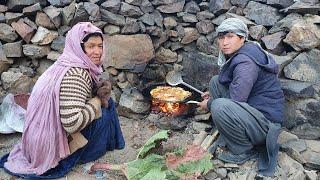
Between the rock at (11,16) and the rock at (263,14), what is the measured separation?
321 centimetres

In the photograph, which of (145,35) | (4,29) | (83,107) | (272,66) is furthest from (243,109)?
(4,29)

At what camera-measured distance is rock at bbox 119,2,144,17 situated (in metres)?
5.50

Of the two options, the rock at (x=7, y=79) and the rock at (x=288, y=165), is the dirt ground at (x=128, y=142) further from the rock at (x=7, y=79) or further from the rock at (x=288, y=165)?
the rock at (x=288, y=165)

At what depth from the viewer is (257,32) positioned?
197 inches

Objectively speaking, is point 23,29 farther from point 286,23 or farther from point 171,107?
point 286,23

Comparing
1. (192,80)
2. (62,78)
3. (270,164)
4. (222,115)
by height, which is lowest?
(192,80)

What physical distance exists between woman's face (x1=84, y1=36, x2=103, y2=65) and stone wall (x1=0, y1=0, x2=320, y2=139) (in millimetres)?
1763

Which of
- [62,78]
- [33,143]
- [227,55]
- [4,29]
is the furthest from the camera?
[4,29]

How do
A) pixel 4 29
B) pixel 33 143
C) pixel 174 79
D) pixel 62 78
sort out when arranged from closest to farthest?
1. pixel 62 78
2. pixel 33 143
3. pixel 4 29
4. pixel 174 79

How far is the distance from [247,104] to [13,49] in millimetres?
3398

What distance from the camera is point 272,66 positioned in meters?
3.80

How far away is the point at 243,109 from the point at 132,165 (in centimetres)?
122

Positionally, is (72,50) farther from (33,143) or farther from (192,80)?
(192,80)

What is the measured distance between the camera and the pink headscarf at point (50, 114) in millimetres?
3484
